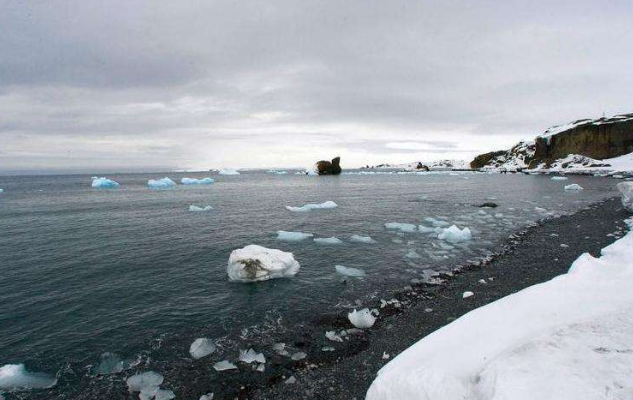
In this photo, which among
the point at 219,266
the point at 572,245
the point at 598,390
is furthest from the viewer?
the point at 572,245

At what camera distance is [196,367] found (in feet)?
28.3

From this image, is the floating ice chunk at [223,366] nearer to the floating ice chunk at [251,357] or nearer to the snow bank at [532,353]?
the floating ice chunk at [251,357]

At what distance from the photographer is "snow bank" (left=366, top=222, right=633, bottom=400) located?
4.12m

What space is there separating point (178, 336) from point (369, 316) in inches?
242

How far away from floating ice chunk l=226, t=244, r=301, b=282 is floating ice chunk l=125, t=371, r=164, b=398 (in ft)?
20.8

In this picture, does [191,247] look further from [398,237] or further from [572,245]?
[572,245]

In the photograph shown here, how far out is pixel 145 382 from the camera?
8.11 meters

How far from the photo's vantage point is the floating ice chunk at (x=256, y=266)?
47.8 feet

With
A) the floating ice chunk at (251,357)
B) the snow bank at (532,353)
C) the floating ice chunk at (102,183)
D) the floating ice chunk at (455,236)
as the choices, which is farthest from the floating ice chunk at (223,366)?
the floating ice chunk at (102,183)

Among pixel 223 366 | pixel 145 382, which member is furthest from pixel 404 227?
pixel 145 382

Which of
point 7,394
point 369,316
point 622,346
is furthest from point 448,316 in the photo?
point 7,394

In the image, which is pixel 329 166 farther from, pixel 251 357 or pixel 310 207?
pixel 251 357

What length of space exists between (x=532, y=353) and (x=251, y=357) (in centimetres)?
683

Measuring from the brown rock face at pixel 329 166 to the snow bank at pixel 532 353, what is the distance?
4722 inches
